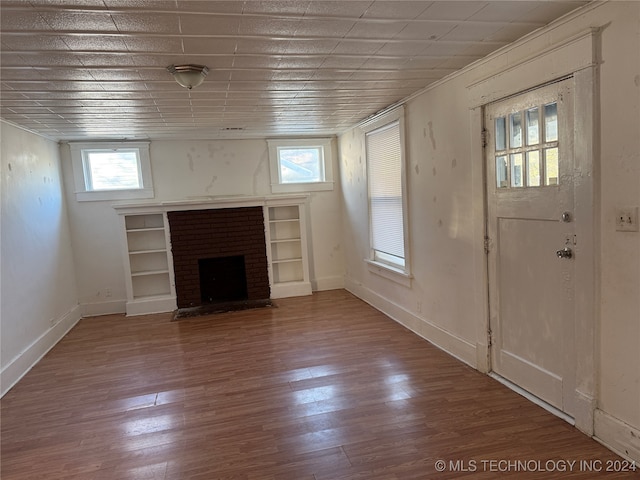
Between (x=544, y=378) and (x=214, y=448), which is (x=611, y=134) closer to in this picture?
(x=544, y=378)

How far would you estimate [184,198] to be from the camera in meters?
6.09

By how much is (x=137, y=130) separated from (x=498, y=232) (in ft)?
14.1

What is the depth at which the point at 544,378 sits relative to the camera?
2.73 m

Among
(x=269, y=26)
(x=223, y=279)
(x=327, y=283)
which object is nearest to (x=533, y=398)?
(x=269, y=26)

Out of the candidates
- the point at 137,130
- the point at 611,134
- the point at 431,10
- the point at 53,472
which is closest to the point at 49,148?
the point at 137,130

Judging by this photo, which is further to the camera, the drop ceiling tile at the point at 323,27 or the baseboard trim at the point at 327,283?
the baseboard trim at the point at 327,283

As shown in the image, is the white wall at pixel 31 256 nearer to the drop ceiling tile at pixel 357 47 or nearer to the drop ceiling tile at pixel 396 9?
the drop ceiling tile at pixel 357 47

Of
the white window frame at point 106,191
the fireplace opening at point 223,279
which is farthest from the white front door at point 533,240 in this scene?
the white window frame at point 106,191

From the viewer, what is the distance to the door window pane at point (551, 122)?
246cm

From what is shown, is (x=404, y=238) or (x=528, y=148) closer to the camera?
(x=528, y=148)

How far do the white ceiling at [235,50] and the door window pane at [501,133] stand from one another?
48 cm

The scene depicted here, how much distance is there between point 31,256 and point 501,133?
4649 millimetres

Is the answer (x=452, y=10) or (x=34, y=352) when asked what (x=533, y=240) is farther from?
(x=34, y=352)

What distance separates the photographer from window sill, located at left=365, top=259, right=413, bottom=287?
14.6 feet
